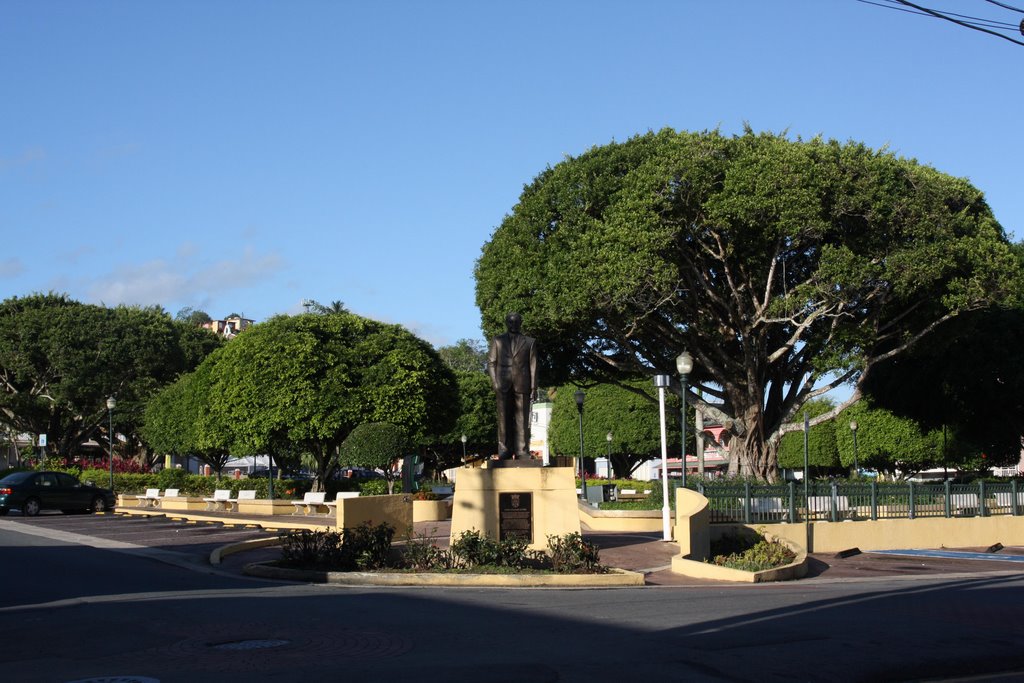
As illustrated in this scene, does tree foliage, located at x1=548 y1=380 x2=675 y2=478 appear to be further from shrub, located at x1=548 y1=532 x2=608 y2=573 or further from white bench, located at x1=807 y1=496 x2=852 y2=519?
shrub, located at x1=548 y1=532 x2=608 y2=573

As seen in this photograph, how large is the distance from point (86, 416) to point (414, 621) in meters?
54.8

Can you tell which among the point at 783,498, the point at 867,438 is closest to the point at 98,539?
the point at 783,498

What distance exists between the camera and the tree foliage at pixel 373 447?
44.1 metres

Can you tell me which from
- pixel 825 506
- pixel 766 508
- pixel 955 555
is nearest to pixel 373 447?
pixel 825 506

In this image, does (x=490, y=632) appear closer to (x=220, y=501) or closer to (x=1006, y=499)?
(x=1006, y=499)

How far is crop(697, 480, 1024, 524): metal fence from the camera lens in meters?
23.5

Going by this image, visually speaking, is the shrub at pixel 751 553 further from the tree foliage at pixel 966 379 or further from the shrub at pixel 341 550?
the tree foliage at pixel 966 379

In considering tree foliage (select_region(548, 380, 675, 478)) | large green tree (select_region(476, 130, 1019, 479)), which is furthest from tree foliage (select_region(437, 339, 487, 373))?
large green tree (select_region(476, 130, 1019, 479))

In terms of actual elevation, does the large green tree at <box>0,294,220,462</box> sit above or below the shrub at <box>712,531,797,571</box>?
above

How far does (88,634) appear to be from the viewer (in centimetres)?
1042

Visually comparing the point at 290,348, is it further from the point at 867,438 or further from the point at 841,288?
the point at 867,438

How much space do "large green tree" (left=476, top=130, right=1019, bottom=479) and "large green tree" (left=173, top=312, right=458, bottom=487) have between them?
12263 millimetres

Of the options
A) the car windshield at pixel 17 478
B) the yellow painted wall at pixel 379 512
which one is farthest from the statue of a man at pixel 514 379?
the car windshield at pixel 17 478

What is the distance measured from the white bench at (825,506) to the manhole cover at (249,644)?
17677mm
